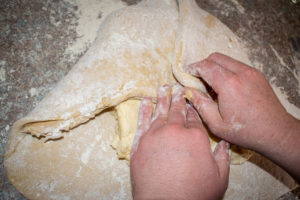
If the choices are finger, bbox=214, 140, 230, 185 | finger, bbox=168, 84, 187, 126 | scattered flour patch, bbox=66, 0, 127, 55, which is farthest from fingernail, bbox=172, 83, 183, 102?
scattered flour patch, bbox=66, 0, 127, 55

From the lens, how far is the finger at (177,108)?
86 cm

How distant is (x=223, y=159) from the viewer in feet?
3.00

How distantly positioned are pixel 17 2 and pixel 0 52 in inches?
13.9

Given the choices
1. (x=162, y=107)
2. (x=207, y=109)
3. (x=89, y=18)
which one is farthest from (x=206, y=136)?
(x=89, y=18)

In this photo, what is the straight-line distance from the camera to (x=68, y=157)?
1072 mm

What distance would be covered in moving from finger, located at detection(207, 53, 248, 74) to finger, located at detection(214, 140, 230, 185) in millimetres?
345

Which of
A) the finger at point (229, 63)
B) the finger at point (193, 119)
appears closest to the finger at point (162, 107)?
the finger at point (193, 119)

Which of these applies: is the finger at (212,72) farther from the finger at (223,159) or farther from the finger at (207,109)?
the finger at (223,159)

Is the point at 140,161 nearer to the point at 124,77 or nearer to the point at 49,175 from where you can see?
the point at 124,77

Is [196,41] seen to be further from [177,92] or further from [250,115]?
[250,115]

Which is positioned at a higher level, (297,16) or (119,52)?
(297,16)

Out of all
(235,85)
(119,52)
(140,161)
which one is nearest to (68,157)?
(140,161)

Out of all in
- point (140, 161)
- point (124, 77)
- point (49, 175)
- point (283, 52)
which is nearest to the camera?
point (140, 161)

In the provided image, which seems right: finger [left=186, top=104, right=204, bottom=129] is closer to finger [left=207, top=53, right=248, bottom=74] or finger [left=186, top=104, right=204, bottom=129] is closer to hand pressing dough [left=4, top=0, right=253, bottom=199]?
hand pressing dough [left=4, top=0, right=253, bottom=199]
